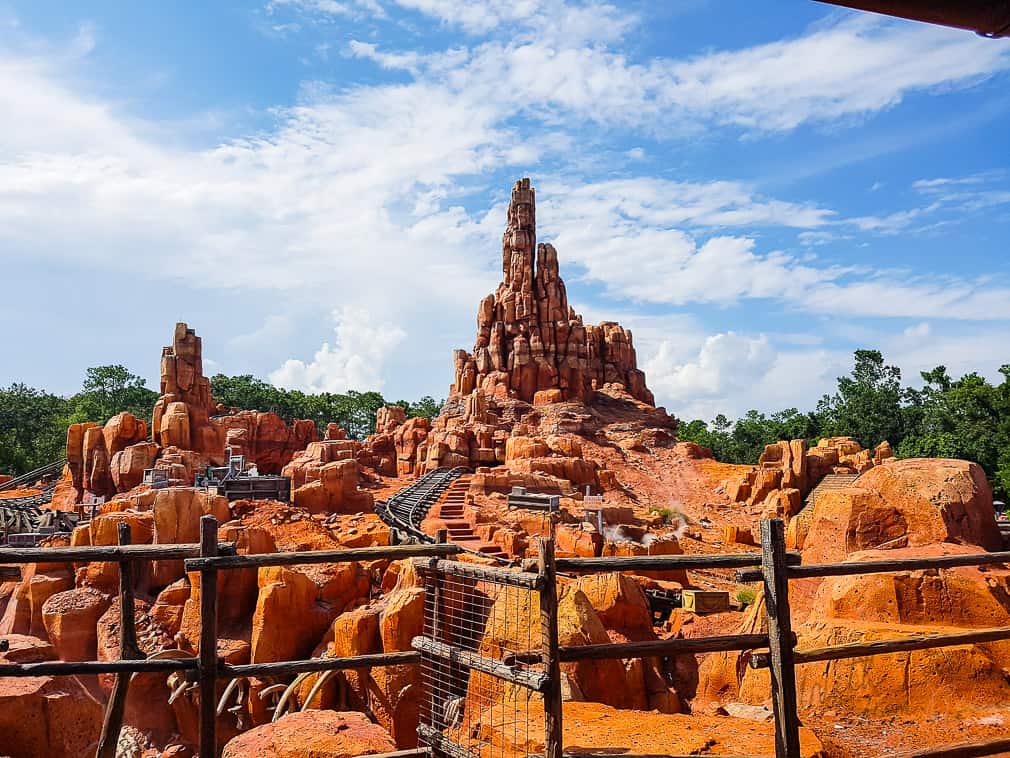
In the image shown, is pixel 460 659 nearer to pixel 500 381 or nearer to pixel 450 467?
pixel 450 467

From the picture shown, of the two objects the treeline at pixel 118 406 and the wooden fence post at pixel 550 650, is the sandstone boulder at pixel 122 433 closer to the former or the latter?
the treeline at pixel 118 406

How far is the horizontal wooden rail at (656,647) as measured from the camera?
13.4 ft

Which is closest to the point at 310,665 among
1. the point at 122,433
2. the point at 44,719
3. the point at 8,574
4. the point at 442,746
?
the point at 442,746

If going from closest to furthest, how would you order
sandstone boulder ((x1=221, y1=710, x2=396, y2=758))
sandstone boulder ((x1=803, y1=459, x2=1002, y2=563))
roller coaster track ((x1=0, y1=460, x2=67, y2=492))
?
sandstone boulder ((x1=221, y1=710, x2=396, y2=758)) → sandstone boulder ((x1=803, y1=459, x2=1002, y2=563)) → roller coaster track ((x1=0, y1=460, x2=67, y2=492))

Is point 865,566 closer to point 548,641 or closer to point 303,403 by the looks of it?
point 548,641

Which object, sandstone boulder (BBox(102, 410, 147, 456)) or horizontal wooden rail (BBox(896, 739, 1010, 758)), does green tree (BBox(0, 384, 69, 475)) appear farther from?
horizontal wooden rail (BBox(896, 739, 1010, 758))

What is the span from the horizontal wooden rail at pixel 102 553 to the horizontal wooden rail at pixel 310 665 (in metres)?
0.66

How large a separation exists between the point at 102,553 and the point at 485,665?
231 centimetres

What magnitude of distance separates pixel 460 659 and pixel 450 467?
33702 mm

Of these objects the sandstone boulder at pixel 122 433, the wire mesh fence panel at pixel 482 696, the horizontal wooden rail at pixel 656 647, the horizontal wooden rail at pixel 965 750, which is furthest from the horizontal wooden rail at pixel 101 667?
the sandstone boulder at pixel 122 433

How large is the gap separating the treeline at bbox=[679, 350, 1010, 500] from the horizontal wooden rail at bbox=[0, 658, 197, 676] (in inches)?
1137

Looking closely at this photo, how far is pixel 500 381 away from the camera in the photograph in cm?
5112

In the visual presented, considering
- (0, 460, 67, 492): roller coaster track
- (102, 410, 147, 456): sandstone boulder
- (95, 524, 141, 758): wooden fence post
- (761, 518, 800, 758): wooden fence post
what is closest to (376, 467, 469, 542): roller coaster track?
(102, 410, 147, 456): sandstone boulder

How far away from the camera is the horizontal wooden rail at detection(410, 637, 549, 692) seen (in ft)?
12.8
